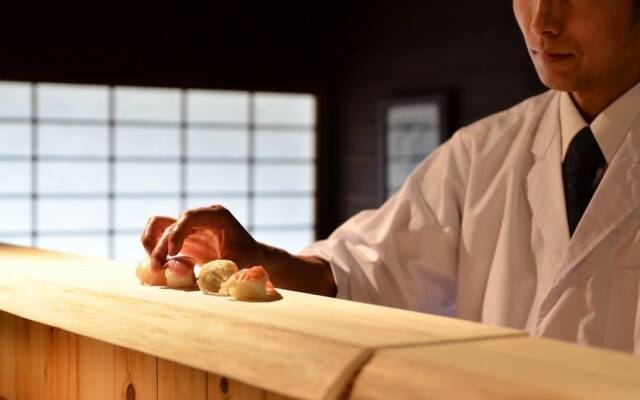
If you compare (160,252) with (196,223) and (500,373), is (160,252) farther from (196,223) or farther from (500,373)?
(500,373)

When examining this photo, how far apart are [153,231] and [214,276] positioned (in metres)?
0.34

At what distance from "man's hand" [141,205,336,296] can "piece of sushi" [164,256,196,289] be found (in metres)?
0.02

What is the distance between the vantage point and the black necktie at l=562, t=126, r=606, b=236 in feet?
6.75

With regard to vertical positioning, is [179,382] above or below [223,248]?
below

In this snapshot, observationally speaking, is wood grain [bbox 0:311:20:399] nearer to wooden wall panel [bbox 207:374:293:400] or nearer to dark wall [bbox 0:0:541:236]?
wooden wall panel [bbox 207:374:293:400]

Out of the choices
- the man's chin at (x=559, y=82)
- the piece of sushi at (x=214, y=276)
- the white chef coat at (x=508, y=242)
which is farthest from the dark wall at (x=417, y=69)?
the piece of sushi at (x=214, y=276)

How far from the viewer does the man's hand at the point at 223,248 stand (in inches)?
63.0

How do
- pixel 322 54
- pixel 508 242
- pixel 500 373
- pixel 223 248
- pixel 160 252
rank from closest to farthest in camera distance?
A: pixel 500 373
pixel 160 252
pixel 223 248
pixel 508 242
pixel 322 54

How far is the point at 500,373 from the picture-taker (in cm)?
78

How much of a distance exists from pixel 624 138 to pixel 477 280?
1.47 ft

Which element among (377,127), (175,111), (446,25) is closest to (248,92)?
(175,111)

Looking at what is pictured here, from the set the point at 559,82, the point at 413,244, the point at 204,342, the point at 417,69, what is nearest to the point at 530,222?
the point at 413,244

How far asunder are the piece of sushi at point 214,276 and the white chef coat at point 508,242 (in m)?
0.67

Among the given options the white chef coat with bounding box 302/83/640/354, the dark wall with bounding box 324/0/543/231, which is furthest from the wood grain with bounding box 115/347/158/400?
the dark wall with bounding box 324/0/543/231
